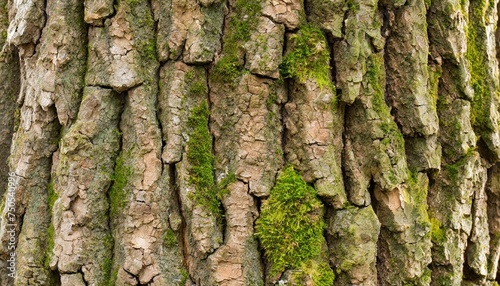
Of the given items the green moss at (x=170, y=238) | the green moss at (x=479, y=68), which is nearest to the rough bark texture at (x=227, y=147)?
the green moss at (x=170, y=238)

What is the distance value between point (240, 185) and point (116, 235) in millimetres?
690

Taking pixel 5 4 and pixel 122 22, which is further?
pixel 5 4

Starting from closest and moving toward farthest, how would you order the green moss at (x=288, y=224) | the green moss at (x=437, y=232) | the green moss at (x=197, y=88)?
the green moss at (x=288, y=224), the green moss at (x=197, y=88), the green moss at (x=437, y=232)

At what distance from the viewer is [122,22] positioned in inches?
102

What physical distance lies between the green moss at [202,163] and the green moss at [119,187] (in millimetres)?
338

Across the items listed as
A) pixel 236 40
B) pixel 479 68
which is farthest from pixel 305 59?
pixel 479 68

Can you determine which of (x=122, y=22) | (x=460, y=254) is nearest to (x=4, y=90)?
(x=122, y=22)

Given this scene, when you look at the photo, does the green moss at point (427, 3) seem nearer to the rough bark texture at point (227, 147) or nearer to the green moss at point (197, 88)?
the rough bark texture at point (227, 147)

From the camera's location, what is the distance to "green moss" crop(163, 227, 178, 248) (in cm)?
246

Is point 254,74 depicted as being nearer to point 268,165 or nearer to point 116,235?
point 268,165

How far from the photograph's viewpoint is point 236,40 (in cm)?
254

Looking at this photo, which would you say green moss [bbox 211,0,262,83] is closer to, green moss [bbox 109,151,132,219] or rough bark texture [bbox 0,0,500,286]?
rough bark texture [bbox 0,0,500,286]

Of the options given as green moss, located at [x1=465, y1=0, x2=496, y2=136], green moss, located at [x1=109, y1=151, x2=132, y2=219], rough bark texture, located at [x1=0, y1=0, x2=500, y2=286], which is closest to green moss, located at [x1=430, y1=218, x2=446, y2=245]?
rough bark texture, located at [x1=0, y1=0, x2=500, y2=286]

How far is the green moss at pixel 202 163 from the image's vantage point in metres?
2.46
